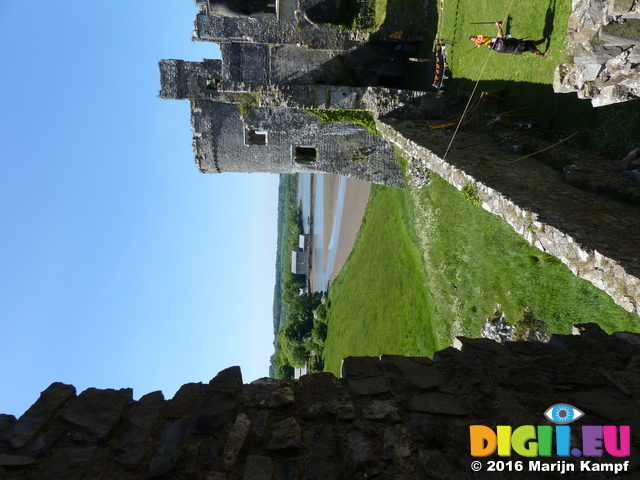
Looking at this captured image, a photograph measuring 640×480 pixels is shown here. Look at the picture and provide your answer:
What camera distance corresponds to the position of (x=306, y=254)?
4484 cm

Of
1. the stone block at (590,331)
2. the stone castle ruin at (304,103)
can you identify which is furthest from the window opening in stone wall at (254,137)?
the stone block at (590,331)

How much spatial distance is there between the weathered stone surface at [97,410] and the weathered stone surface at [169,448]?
365 mm

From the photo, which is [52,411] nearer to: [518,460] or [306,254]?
[518,460]

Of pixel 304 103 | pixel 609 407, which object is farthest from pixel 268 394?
pixel 304 103

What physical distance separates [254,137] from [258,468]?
41.1 ft

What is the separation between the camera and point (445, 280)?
1216 centimetres

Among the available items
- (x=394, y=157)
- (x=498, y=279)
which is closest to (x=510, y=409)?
(x=498, y=279)

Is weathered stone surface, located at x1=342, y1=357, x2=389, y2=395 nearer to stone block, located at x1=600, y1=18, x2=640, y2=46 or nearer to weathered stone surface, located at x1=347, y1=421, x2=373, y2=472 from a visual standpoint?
weathered stone surface, located at x1=347, y1=421, x2=373, y2=472

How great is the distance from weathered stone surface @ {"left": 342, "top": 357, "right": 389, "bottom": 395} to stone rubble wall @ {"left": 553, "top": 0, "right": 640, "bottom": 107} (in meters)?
4.13

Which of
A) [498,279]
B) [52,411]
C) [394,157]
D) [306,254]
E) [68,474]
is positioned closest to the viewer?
[68,474]

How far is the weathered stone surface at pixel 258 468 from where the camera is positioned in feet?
9.04

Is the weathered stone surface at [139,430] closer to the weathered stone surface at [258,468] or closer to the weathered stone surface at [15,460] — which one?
the weathered stone surface at [15,460]

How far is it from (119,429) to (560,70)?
6431 mm

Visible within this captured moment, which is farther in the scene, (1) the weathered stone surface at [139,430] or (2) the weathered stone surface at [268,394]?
(2) the weathered stone surface at [268,394]
